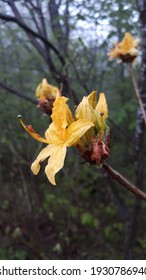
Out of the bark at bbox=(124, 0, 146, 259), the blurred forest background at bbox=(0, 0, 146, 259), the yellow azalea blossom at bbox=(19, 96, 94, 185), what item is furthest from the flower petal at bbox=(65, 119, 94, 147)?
the blurred forest background at bbox=(0, 0, 146, 259)

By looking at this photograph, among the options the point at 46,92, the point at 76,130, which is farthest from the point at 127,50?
the point at 76,130

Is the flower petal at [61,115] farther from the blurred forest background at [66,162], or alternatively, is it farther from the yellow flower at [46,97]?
Answer: the blurred forest background at [66,162]

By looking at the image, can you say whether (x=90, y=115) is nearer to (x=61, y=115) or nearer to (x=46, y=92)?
(x=61, y=115)

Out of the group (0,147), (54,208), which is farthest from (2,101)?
(54,208)

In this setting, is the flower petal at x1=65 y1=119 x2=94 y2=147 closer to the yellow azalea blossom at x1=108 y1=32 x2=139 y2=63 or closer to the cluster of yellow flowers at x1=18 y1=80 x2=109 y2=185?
the cluster of yellow flowers at x1=18 y1=80 x2=109 y2=185

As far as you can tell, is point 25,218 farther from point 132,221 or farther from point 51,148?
point 51,148

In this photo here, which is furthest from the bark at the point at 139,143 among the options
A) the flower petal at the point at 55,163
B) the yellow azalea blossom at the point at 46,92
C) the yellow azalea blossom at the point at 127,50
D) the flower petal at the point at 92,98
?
the flower petal at the point at 55,163
